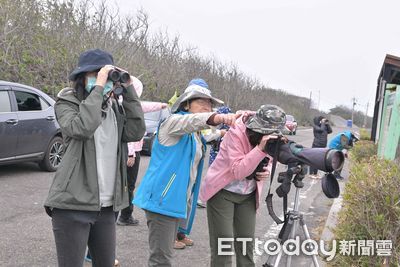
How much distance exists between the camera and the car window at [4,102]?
6870mm

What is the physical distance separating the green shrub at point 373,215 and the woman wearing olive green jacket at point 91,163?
204 cm

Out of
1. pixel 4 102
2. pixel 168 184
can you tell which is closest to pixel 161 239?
pixel 168 184

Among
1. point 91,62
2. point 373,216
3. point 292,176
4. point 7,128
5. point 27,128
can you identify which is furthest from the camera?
point 27,128

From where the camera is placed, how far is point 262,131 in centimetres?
257

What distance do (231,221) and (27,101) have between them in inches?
223

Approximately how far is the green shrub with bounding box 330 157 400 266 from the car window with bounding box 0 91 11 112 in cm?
563

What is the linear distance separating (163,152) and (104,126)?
0.53m

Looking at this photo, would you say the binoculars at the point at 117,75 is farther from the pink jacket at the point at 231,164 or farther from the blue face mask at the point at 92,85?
the pink jacket at the point at 231,164

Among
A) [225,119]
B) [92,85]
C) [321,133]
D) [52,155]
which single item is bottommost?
[52,155]

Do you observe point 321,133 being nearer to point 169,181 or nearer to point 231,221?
point 231,221

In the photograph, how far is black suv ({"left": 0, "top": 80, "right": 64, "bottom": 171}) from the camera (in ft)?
22.5

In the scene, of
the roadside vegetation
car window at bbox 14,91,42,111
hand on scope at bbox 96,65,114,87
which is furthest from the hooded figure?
hand on scope at bbox 96,65,114,87

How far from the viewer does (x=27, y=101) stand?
7480mm

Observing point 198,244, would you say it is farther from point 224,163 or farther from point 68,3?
point 68,3
